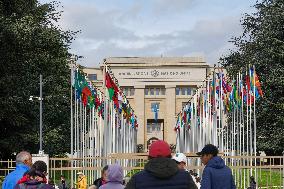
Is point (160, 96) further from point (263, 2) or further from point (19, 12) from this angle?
point (19, 12)

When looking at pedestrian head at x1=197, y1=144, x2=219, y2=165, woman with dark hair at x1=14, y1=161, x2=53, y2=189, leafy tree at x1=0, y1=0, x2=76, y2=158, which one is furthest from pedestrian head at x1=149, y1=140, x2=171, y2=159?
leafy tree at x1=0, y1=0, x2=76, y2=158

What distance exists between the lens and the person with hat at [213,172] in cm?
955

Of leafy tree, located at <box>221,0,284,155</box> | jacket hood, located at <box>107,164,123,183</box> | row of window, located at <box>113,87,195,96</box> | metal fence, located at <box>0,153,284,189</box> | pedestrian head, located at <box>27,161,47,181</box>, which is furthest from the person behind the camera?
row of window, located at <box>113,87,195,96</box>

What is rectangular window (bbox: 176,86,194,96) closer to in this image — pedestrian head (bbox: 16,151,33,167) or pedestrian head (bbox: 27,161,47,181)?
pedestrian head (bbox: 16,151,33,167)

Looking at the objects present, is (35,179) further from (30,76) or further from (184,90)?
(184,90)

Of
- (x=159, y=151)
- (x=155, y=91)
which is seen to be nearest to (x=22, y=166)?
(x=159, y=151)

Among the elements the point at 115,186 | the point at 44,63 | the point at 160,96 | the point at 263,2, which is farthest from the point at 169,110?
the point at 115,186

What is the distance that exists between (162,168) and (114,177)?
5.30ft

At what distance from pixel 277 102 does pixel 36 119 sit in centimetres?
1638

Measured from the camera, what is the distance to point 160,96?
11644 cm

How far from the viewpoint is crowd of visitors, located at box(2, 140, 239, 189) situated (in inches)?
249

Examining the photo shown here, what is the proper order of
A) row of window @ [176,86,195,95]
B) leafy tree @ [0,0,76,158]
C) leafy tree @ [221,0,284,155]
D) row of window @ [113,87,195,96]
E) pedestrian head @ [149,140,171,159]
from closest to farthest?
pedestrian head @ [149,140,171,159] → leafy tree @ [0,0,76,158] → leafy tree @ [221,0,284,155] → row of window @ [113,87,195,96] → row of window @ [176,86,195,95]

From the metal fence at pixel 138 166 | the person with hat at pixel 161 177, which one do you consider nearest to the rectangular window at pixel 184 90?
the metal fence at pixel 138 166

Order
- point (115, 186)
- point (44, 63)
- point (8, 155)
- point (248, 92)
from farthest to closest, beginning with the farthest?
point (8, 155) < point (44, 63) < point (248, 92) < point (115, 186)
